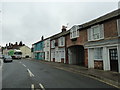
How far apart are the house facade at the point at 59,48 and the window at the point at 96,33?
8564 millimetres

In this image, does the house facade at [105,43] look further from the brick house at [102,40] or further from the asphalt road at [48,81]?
the asphalt road at [48,81]

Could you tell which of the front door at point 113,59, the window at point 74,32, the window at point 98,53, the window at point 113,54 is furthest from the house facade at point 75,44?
the front door at point 113,59

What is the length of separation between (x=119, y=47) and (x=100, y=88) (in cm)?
702

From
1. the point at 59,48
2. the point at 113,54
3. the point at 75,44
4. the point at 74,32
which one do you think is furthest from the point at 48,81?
the point at 59,48

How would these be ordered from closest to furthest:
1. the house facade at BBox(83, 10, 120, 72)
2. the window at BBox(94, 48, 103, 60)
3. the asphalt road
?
the asphalt road → the house facade at BBox(83, 10, 120, 72) → the window at BBox(94, 48, 103, 60)

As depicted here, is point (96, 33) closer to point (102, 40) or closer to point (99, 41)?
point (99, 41)

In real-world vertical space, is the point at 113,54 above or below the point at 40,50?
below

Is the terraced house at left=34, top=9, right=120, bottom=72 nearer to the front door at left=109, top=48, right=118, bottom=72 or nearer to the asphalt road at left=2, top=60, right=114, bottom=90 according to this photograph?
the front door at left=109, top=48, right=118, bottom=72

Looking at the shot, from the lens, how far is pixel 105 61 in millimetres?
14617

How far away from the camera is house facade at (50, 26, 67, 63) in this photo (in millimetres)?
26219

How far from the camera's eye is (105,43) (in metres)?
14.6

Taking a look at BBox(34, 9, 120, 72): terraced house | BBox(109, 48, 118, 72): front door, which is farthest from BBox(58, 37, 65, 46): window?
BBox(109, 48, 118, 72): front door

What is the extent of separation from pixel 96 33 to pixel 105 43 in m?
2.44

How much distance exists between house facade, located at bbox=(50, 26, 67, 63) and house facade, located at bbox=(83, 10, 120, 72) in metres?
8.78
